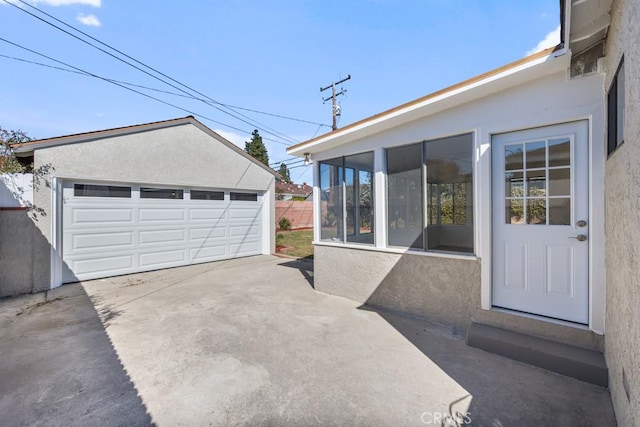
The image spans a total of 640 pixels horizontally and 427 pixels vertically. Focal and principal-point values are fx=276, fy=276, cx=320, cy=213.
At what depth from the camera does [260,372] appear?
2.91 metres

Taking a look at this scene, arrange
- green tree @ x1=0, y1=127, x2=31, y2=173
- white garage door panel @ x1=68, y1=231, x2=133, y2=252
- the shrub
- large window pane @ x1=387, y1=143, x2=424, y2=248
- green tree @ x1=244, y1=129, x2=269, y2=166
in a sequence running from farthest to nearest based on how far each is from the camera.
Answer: green tree @ x1=244, y1=129, x2=269, y2=166
the shrub
white garage door panel @ x1=68, y1=231, x2=133, y2=252
green tree @ x1=0, y1=127, x2=31, y2=173
large window pane @ x1=387, y1=143, x2=424, y2=248

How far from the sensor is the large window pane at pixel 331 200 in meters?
5.73

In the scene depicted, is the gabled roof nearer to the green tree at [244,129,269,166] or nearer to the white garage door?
the white garage door

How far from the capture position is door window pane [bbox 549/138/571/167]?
3156 millimetres

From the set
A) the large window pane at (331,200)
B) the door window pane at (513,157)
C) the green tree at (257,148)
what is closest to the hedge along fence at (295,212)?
the green tree at (257,148)

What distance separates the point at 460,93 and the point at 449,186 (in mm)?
2155

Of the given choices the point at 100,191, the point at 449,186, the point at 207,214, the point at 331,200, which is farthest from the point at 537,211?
the point at 100,191

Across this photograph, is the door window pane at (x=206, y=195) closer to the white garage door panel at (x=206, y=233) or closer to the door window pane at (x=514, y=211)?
the white garage door panel at (x=206, y=233)

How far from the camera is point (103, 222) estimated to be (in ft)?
23.2

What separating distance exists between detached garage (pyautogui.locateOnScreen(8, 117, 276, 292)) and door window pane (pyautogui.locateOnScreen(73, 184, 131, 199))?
21mm

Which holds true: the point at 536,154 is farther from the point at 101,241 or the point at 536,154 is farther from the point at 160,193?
the point at 101,241

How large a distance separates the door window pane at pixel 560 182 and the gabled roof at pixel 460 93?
114cm

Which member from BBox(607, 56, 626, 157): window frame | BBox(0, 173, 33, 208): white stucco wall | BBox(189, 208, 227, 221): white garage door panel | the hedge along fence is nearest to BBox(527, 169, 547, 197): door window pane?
BBox(607, 56, 626, 157): window frame

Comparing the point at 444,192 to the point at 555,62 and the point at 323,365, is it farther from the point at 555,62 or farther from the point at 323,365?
the point at 323,365
